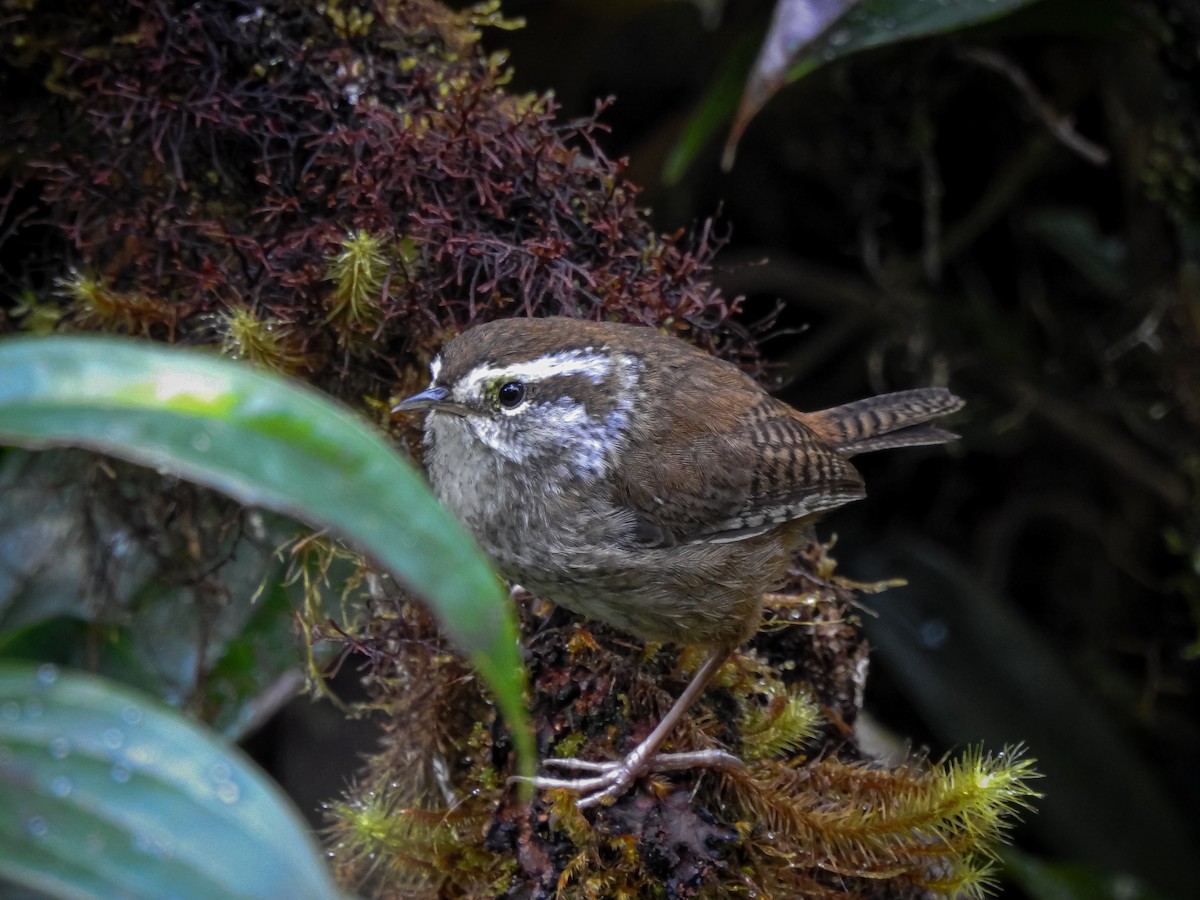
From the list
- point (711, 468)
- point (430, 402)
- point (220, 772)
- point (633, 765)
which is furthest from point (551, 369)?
point (220, 772)

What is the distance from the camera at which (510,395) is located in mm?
2277

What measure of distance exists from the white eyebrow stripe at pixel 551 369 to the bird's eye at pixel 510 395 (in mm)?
31

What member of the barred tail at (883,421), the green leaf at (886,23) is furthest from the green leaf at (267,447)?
the green leaf at (886,23)

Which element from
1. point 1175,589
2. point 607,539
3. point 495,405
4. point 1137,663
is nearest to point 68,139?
point 495,405

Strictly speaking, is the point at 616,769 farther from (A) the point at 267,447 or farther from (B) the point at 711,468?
(A) the point at 267,447

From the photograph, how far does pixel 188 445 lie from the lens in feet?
3.91

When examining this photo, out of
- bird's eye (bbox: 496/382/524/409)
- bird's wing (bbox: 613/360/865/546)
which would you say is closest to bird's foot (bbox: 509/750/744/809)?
bird's wing (bbox: 613/360/865/546)

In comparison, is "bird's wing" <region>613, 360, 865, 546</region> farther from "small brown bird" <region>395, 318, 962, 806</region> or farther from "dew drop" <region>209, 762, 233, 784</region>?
"dew drop" <region>209, 762, 233, 784</region>

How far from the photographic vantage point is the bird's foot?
201 centimetres

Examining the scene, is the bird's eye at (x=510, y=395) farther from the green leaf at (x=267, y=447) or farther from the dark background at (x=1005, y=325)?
the dark background at (x=1005, y=325)

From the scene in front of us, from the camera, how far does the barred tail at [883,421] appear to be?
2.73 m

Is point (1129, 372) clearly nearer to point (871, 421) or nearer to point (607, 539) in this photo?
point (871, 421)

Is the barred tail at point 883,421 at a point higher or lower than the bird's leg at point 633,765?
higher

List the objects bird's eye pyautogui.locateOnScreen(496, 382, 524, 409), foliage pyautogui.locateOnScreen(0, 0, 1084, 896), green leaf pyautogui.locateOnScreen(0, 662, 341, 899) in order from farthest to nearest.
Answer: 1. bird's eye pyautogui.locateOnScreen(496, 382, 524, 409)
2. foliage pyautogui.locateOnScreen(0, 0, 1084, 896)
3. green leaf pyautogui.locateOnScreen(0, 662, 341, 899)
